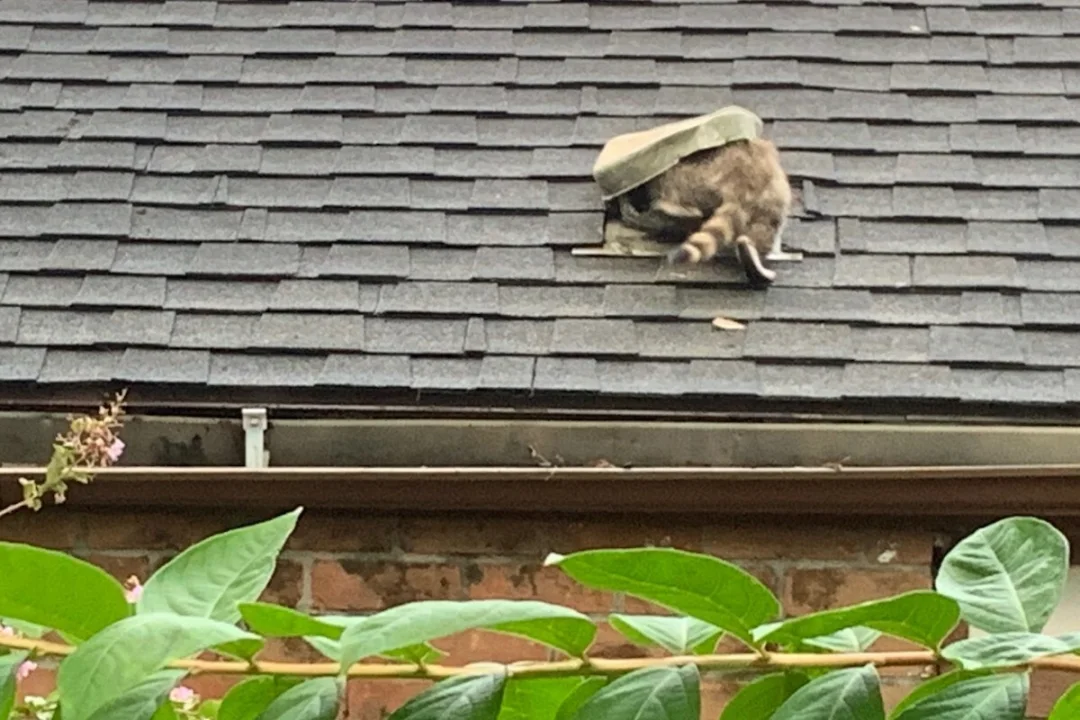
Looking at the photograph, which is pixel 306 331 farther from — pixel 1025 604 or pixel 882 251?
pixel 1025 604

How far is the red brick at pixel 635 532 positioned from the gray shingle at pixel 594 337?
0.21 m

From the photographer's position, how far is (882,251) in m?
1.83

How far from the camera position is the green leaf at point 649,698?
0.39 m

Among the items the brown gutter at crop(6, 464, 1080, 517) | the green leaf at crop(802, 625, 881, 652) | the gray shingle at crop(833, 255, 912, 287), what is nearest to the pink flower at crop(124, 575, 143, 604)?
the green leaf at crop(802, 625, 881, 652)

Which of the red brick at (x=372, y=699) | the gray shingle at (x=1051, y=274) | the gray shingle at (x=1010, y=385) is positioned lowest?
the red brick at (x=372, y=699)

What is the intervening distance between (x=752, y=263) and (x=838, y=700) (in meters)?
1.39

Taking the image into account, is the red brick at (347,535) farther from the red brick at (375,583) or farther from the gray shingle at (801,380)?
the gray shingle at (801,380)

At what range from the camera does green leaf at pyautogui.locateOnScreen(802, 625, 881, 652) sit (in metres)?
0.45

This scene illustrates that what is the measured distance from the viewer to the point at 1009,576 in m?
0.45

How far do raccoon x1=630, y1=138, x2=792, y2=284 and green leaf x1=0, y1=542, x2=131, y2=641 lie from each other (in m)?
1.42

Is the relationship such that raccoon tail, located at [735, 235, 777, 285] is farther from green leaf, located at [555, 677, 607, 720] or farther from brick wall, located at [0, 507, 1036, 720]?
green leaf, located at [555, 677, 607, 720]

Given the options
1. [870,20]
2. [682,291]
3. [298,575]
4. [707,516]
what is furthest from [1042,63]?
[298,575]

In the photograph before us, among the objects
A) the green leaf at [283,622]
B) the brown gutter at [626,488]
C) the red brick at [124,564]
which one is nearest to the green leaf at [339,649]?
the green leaf at [283,622]

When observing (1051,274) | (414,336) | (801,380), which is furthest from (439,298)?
(1051,274)
